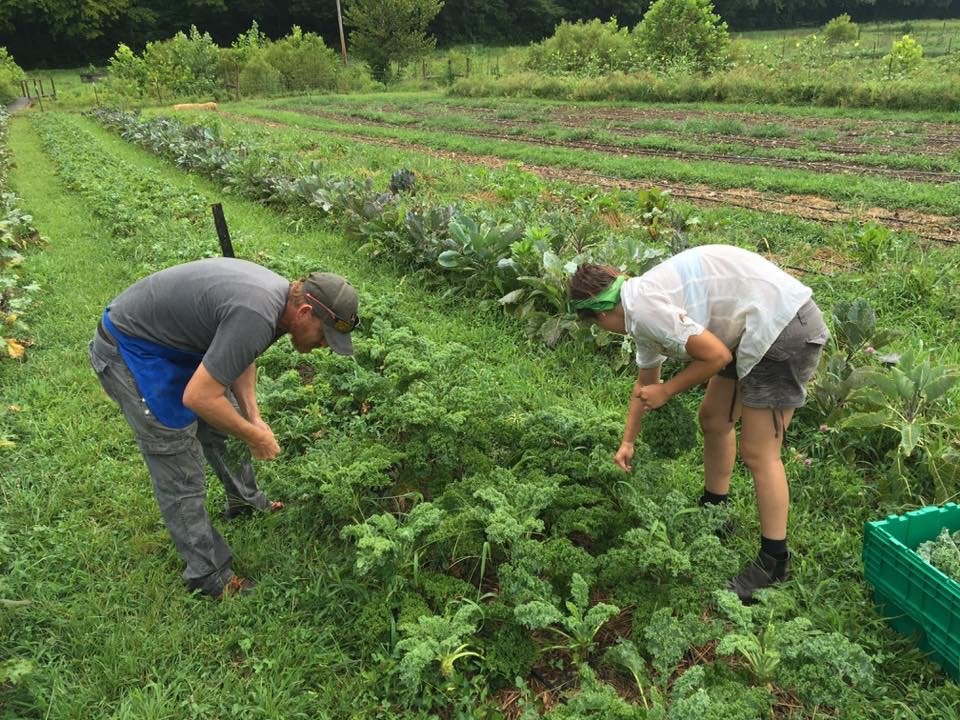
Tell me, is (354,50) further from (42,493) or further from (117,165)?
(42,493)

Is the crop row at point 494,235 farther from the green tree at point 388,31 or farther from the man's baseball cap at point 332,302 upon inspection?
the green tree at point 388,31

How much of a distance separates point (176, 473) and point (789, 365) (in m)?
2.62

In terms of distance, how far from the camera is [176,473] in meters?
2.81

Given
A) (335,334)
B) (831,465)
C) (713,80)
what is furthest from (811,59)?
(335,334)

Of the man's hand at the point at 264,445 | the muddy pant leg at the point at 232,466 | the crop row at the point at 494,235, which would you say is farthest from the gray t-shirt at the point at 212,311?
the crop row at the point at 494,235

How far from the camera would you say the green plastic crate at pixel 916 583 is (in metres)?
2.34

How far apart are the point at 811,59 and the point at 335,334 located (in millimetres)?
26677

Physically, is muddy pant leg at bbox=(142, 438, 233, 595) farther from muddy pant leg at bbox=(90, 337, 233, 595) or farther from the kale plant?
the kale plant

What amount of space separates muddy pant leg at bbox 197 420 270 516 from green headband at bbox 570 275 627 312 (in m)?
1.78

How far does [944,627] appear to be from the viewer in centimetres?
236

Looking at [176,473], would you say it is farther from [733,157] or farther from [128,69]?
[128,69]

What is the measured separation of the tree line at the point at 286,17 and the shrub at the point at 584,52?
11677 millimetres

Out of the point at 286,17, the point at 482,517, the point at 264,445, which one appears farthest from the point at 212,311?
the point at 286,17

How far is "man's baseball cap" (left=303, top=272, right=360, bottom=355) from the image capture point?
101 inches
